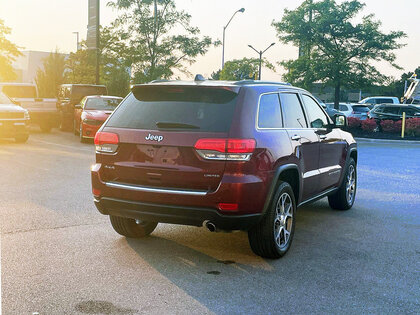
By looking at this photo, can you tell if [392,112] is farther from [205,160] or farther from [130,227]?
[205,160]

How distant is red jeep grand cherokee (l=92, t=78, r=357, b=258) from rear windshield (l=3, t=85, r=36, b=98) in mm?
20377

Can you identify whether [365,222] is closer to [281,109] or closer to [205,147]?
[281,109]

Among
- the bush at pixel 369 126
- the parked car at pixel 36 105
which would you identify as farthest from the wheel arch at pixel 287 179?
the bush at pixel 369 126

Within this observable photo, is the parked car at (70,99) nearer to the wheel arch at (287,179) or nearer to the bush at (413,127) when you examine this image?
the bush at (413,127)

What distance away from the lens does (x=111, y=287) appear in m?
4.84

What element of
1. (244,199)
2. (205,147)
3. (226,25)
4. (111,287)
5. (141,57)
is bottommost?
(111,287)

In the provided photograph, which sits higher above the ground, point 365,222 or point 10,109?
point 10,109

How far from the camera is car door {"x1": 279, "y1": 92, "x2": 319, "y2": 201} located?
642 cm

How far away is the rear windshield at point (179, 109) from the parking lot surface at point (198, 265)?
1335 millimetres

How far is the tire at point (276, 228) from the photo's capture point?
570 cm

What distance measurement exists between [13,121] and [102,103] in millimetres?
3382

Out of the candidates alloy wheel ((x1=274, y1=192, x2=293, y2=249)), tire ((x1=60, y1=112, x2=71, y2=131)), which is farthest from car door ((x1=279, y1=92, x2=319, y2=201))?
tire ((x1=60, y1=112, x2=71, y2=131))

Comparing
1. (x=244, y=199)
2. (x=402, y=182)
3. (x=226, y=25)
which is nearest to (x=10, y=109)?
(x=402, y=182)

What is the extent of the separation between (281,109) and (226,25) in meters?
45.9
